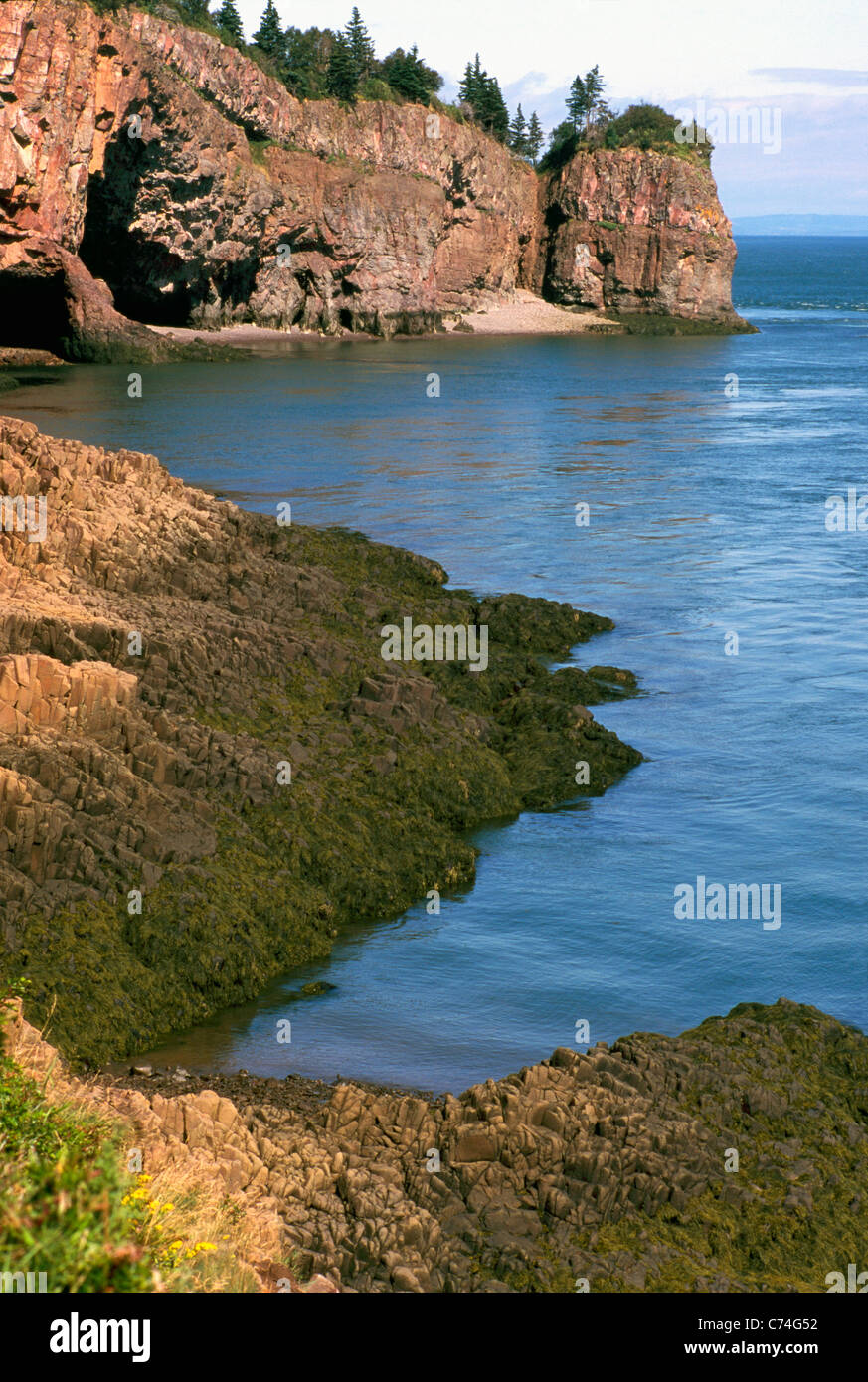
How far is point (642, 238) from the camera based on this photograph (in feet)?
351

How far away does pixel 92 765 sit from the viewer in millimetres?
13617

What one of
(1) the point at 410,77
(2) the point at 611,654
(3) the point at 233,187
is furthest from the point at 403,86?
(2) the point at 611,654

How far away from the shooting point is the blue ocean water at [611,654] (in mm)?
13133

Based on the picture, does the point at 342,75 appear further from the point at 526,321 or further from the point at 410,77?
the point at 526,321

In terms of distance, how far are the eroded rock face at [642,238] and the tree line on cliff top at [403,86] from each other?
314 centimetres

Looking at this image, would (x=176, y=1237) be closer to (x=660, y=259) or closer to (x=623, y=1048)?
(x=623, y=1048)

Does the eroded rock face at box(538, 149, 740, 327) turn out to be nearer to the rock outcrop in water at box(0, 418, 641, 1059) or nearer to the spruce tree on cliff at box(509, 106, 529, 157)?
the spruce tree on cliff at box(509, 106, 529, 157)

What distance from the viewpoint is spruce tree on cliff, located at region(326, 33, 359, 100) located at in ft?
310

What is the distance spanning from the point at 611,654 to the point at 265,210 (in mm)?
65064

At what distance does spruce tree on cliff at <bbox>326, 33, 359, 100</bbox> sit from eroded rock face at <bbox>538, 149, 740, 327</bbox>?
2181cm

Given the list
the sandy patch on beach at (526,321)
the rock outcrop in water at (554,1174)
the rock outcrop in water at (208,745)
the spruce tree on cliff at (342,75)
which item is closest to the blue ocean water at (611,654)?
the rock outcrop in water at (208,745)

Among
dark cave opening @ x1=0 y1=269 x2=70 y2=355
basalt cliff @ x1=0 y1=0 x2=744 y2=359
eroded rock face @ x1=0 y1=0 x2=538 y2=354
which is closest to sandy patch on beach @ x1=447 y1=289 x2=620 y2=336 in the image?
basalt cliff @ x1=0 y1=0 x2=744 y2=359

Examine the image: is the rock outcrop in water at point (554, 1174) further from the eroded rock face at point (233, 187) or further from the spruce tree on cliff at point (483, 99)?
the spruce tree on cliff at point (483, 99)
